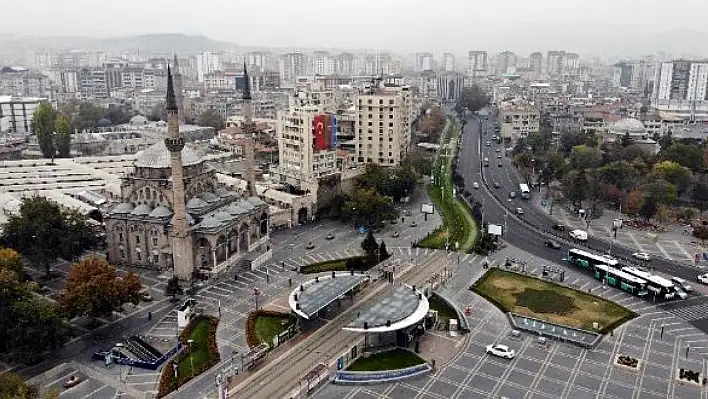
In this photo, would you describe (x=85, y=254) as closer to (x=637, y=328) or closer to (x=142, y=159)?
(x=142, y=159)

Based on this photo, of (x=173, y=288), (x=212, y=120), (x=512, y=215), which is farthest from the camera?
(x=212, y=120)

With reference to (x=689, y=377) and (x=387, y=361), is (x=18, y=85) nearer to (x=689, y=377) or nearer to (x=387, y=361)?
(x=387, y=361)

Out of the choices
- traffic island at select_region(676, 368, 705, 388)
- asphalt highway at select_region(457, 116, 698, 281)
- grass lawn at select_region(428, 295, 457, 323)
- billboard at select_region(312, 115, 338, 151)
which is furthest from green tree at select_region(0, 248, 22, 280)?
asphalt highway at select_region(457, 116, 698, 281)

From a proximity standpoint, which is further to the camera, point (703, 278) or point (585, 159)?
point (585, 159)

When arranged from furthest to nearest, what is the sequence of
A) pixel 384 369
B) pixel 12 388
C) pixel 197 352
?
pixel 197 352
pixel 384 369
pixel 12 388

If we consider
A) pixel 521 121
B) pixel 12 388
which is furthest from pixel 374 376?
pixel 521 121

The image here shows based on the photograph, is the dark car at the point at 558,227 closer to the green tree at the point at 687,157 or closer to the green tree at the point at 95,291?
the green tree at the point at 687,157

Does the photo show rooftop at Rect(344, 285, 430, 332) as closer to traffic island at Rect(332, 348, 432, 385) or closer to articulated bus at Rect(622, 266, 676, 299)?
traffic island at Rect(332, 348, 432, 385)
